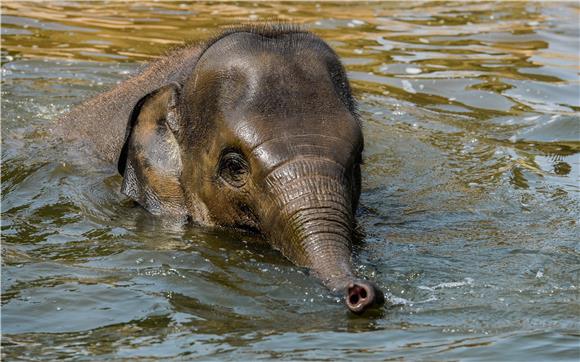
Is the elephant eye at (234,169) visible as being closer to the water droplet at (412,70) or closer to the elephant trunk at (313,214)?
the elephant trunk at (313,214)

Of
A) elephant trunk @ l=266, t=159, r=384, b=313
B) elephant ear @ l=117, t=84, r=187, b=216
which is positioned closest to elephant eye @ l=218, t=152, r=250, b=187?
elephant trunk @ l=266, t=159, r=384, b=313

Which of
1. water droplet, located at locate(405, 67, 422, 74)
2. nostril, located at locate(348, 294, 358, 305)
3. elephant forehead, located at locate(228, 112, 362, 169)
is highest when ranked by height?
elephant forehead, located at locate(228, 112, 362, 169)

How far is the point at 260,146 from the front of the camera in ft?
22.2

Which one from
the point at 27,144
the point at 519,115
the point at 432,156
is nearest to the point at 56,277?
the point at 27,144

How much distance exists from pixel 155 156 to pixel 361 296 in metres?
2.57

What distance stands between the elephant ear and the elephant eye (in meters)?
0.59

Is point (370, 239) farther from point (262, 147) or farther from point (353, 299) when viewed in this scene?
point (353, 299)

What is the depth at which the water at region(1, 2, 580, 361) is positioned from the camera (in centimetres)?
545

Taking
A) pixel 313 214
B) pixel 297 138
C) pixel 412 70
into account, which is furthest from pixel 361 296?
pixel 412 70

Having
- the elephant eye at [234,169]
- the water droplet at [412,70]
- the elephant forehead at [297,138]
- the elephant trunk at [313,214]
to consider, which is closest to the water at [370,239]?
the water droplet at [412,70]

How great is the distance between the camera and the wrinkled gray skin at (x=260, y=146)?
6.50 metres

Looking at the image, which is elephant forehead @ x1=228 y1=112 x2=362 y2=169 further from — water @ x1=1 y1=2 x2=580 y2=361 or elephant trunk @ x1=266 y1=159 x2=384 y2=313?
water @ x1=1 y1=2 x2=580 y2=361

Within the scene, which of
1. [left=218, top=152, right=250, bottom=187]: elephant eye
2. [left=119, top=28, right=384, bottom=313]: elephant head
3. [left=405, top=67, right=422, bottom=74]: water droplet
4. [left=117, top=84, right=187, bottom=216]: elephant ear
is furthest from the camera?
[left=405, top=67, right=422, bottom=74]: water droplet

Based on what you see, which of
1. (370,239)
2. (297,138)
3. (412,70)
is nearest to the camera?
(297,138)
